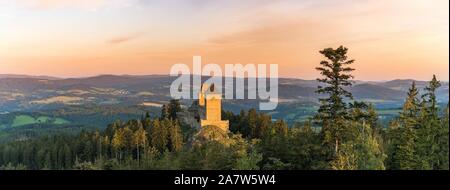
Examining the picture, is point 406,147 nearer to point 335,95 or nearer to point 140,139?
point 335,95

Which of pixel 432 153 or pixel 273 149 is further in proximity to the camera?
pixel 273 149

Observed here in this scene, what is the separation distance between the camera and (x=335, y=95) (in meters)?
39.1

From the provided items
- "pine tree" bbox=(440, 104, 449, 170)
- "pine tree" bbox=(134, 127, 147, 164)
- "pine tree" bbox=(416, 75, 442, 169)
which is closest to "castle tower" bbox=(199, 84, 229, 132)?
"pine tree" bbox=(134, 127, 147, 164)

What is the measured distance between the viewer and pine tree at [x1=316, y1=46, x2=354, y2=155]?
38562 mm

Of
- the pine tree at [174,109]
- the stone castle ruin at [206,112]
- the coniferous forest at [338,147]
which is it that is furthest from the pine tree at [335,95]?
the pine tree at [174,109]

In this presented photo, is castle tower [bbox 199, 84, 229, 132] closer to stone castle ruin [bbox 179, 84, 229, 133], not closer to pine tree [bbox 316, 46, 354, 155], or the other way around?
stone castle ruin [bbox 179, 84, 229, 133]

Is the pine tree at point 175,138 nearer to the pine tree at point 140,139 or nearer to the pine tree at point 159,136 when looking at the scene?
the pine tree at point 159,136

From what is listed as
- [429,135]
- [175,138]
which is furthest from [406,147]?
[175,138]
